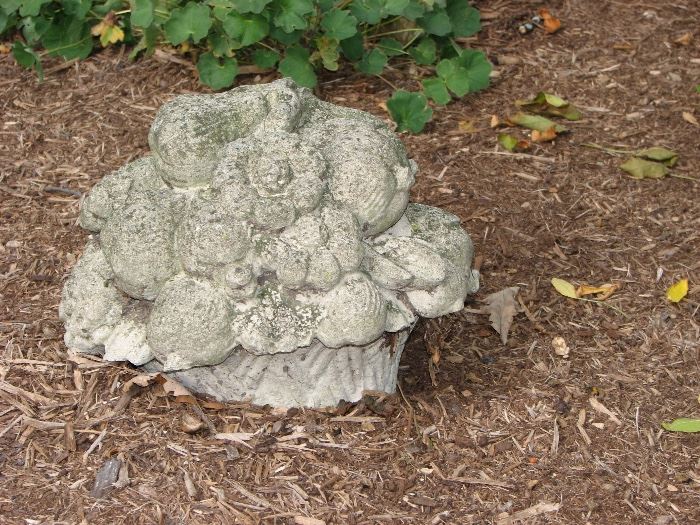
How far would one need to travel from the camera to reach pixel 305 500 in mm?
2660

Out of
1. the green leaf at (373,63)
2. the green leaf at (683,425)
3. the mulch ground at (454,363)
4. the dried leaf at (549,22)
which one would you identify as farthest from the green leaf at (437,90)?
the green leaf at (683,425)

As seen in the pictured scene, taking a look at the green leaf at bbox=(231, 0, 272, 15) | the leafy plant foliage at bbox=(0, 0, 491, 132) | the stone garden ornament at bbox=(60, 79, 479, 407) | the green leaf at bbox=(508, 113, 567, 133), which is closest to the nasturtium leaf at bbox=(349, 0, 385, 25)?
the leafy plant foliage at bbox=(0, 0, 491, 132)

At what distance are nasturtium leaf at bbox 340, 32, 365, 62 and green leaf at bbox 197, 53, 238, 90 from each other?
0.48 m

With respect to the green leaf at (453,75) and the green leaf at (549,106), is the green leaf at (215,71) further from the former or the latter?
the green leaf at (549,106)

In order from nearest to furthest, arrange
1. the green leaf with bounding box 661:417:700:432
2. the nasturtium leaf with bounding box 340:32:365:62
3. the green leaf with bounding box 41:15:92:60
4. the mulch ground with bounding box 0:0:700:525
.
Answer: the mulch ground with bounding box 0:0:700:525 → the green leaf with bounding box 661:417:700:432 → the nasturtium leaf with bounding box 340:32:365:62 → the green leaf with bounding box 41:15:92:60

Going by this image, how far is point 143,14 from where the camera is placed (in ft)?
13.4

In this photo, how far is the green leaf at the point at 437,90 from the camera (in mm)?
4250

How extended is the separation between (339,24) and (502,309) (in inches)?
54.8

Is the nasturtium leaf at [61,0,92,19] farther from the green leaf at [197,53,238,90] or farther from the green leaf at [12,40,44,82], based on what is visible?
the green leaf at [197,53,238,90]

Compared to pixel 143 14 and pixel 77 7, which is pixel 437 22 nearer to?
pixel 143 14

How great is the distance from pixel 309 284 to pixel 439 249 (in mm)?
419

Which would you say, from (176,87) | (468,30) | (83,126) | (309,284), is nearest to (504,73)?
(468,30)

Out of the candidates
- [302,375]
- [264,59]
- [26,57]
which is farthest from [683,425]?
[26,57]

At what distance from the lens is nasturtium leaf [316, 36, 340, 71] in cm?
423
